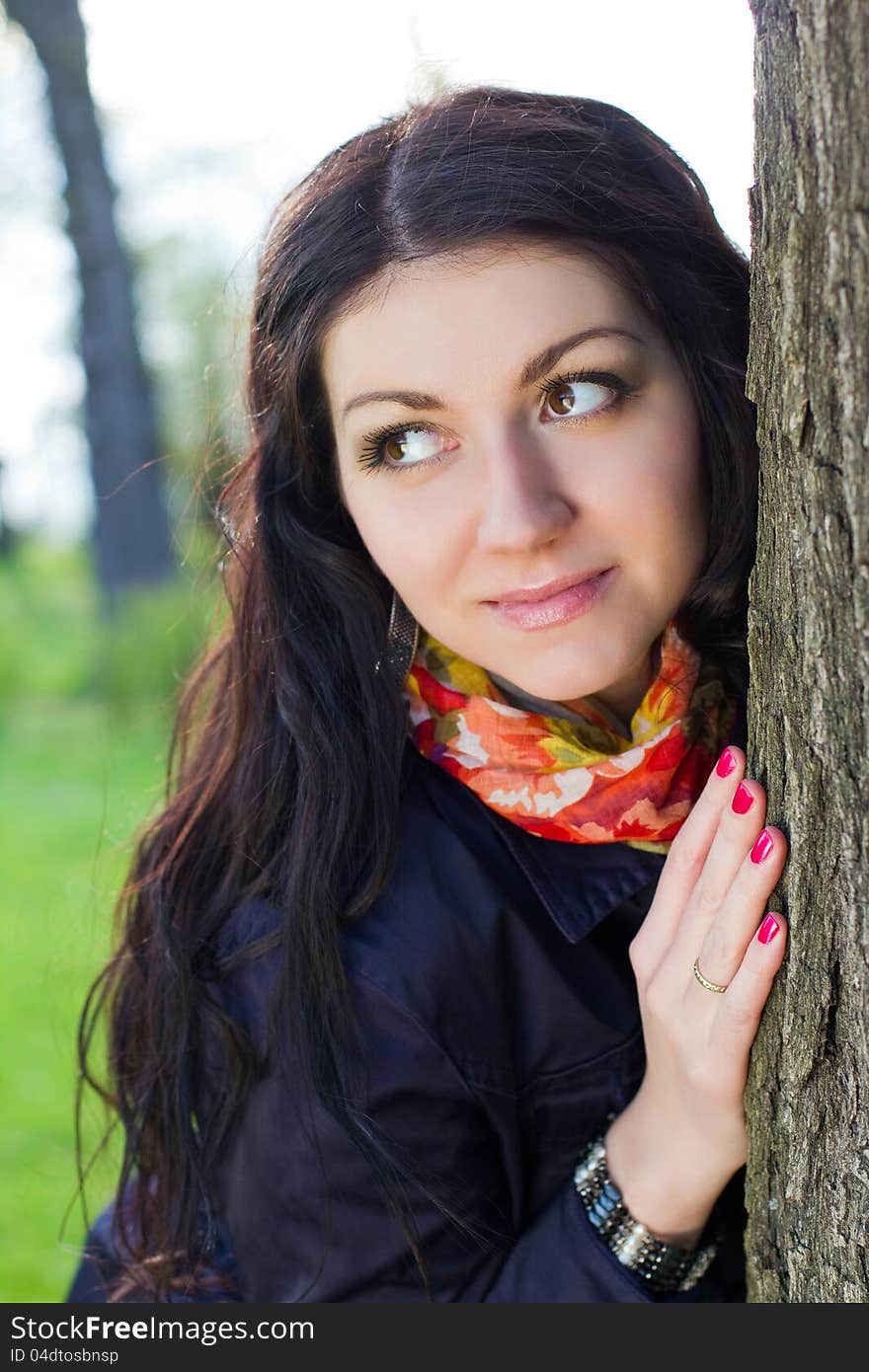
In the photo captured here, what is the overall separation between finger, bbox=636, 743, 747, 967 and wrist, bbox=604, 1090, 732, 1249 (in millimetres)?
271

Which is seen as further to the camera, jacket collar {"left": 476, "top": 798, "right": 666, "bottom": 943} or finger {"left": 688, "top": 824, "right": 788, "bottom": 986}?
jacket collar {"left": 476, "top": 798, "right": 666, "bottom": 943}

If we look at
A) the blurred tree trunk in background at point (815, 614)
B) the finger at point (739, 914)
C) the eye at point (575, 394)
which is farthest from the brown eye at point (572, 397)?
the finger at point (739, 914)

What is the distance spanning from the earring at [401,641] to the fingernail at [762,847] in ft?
2.75

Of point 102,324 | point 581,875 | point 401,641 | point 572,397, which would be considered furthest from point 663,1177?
point 102,324

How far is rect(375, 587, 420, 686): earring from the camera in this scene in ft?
7.69

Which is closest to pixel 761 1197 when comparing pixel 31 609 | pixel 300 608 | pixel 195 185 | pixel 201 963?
pixel 201 963

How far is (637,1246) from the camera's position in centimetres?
202

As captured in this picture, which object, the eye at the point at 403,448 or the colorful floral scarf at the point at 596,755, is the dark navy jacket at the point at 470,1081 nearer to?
the colorful floral scarf at the point at 596,755

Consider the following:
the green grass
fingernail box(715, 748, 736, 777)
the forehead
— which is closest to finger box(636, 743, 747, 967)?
fingernail box(715, 748, 736, 777)

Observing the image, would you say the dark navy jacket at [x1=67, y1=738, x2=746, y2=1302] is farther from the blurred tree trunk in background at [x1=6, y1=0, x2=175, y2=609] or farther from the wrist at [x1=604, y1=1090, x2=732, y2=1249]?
the blurred tree trunk in background at [x1=6, y1=0, x2=175, y2=609]

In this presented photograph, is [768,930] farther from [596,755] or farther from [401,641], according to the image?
[401,641]

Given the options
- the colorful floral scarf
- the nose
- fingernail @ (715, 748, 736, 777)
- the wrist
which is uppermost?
the nose

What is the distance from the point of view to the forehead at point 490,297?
6.15ft

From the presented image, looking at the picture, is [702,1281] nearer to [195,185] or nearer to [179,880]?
[179,880]
